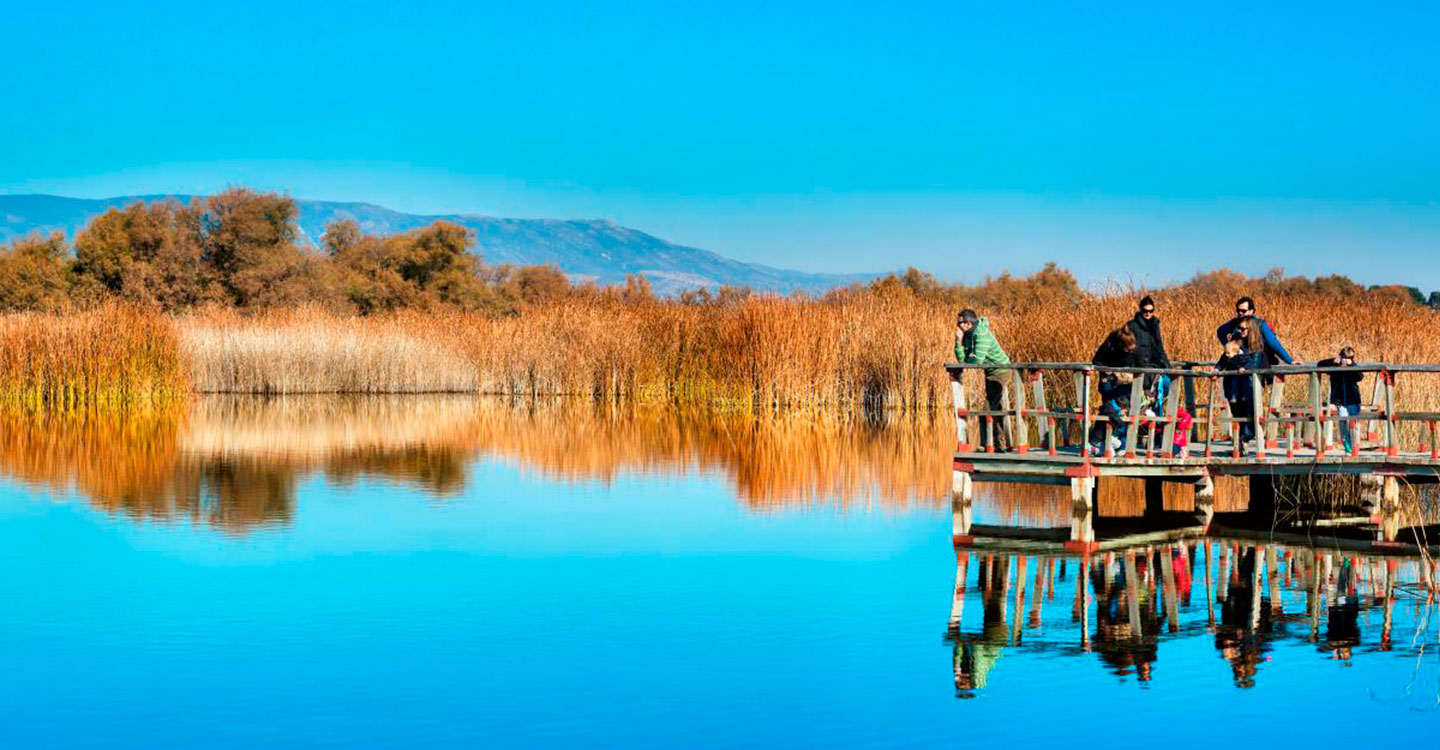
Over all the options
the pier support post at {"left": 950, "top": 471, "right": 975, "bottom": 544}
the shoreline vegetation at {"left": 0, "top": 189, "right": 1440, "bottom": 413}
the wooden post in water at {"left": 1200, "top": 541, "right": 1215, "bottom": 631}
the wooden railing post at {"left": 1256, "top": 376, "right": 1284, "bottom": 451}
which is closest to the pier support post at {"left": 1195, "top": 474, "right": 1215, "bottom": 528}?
the wooden railing post at {"left": 1256, "top": 376, "right": 1284, "bottom": 451}

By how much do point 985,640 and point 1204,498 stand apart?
22.1 ft

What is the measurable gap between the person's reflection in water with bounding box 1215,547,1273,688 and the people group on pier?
2298mm

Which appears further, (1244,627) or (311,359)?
(311,359)

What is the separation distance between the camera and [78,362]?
34.6 meters

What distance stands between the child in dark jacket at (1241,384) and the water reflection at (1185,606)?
1.55 meters

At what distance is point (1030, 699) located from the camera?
9.95 meters

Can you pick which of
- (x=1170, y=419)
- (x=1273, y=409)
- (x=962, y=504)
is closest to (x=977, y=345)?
(x=962, y=504)

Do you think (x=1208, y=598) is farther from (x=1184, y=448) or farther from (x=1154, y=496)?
(x=1154, y=496)

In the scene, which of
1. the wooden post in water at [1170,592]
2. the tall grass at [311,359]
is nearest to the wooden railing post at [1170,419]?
the wooden post in water at [1170,592]

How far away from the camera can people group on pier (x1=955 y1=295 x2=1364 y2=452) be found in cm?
1619

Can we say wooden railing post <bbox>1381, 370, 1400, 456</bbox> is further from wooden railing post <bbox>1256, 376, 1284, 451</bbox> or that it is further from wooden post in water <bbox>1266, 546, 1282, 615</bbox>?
wooden post in water <bbox>1266, 546, 1282, 615</bbox>

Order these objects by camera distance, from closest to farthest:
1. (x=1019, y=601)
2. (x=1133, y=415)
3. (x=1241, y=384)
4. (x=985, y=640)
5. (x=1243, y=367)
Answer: (x=985, y=640) → (x=1019, y=601) → (x=1133, y=415) → (x=1243, y=367) → (x=1241, y=384)

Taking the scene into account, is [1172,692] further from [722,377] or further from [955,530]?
[722,377]

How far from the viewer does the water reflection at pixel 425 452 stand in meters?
19.8
